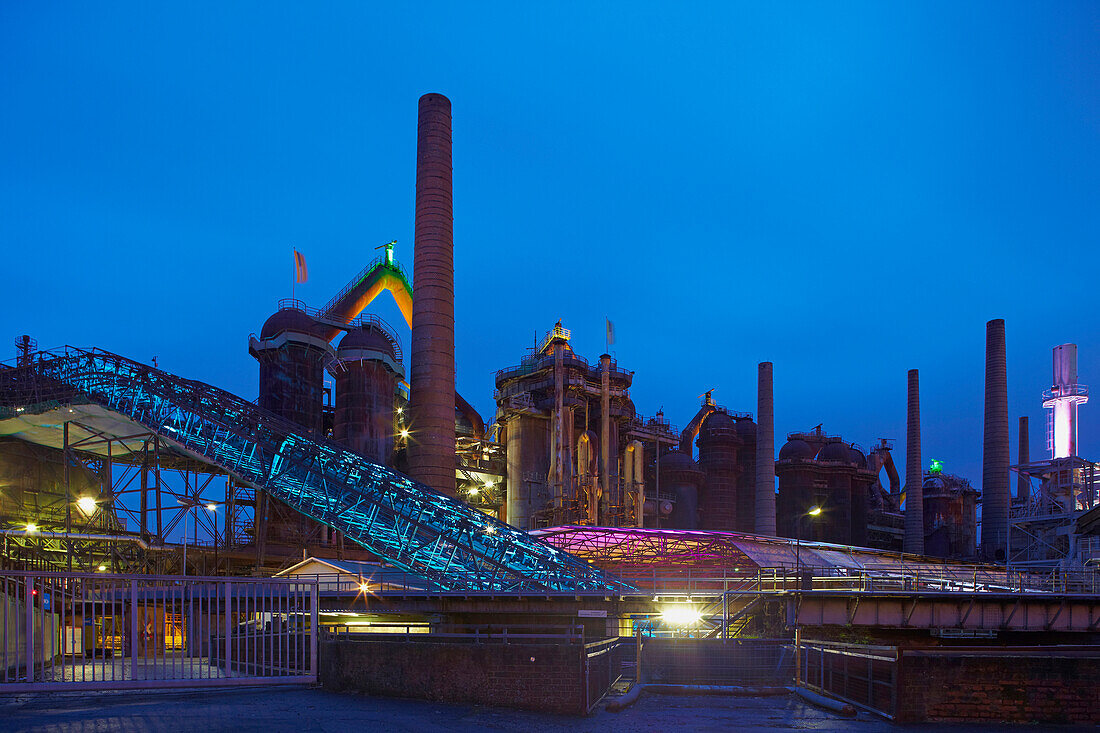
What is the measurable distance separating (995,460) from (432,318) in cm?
4945

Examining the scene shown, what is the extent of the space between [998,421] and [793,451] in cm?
1890

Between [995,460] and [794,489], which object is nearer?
[995,460]

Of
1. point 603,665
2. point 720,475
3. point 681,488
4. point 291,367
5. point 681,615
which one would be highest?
point 291,367

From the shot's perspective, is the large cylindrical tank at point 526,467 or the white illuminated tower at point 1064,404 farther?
the white illuminated tower at point 1064,404

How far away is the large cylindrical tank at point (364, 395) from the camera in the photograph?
51250 millimetres

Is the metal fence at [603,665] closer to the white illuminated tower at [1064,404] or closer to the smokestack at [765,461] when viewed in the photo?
the smokestack at [765,461]

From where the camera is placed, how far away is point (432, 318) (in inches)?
1827

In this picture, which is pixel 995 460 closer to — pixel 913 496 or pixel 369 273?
pixel 913 496

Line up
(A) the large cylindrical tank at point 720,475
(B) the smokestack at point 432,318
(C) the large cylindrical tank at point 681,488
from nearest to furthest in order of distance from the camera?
(B) the smokestack at point 432,318, (C) the large cylindrical tank at point 681,488, (A) the large cylindrical tank at point 720,475

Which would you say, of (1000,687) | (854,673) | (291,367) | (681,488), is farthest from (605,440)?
(1000,687)

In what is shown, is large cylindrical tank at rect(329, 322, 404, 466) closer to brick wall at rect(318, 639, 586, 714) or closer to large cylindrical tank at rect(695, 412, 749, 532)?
brick wall at rect(318, 639, 586, 714)

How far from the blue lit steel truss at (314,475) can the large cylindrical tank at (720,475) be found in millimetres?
44435

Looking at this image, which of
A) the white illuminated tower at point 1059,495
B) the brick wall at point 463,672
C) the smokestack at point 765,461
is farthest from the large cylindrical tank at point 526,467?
the brick wall at point 463,672

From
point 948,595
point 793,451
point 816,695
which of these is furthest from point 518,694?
point 793,451
